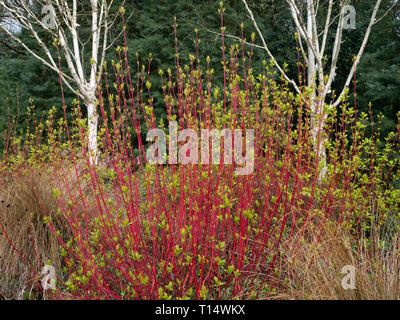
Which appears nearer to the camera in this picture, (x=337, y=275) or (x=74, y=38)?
(x=337, y=275)

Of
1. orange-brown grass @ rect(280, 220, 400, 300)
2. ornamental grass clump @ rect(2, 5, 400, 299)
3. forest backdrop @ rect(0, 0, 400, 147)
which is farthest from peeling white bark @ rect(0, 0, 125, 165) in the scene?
orange-brown grass @ rect(280, 220, 400, 300)

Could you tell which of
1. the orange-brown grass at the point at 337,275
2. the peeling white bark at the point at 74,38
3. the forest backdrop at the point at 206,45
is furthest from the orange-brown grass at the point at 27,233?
the forest backdrop at the point at 206,45

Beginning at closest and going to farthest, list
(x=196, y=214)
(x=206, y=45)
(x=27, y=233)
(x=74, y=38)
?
(x=196, y=214), (x=27, y=233), (x=74, y=38), (x=206, y=45)

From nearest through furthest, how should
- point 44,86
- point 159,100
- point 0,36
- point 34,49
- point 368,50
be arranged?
point 368,50 → point 159,100 → point 44,86 → point 34,49 → point 0,36

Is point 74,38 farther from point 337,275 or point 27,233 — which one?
point 337,275

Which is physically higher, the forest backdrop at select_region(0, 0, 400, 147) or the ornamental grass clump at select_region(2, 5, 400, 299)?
the forest backdrop at select_region(0, 0, 400, 147)

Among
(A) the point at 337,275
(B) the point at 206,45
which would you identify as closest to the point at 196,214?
(A) the point at 337,275

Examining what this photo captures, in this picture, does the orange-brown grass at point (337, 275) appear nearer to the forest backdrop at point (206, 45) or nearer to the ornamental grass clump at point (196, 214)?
the ornamental grass clump at point (196, 214)

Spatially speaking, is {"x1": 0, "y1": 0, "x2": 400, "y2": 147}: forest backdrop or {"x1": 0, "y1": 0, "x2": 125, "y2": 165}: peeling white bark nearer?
{"x1": 0, "y1": 0, "x2": 125, "y2": 165}: peeling white bark

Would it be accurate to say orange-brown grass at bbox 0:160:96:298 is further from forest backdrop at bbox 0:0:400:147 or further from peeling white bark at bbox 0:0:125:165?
Answer: forest backdrop at bbox 0:0:400:147
